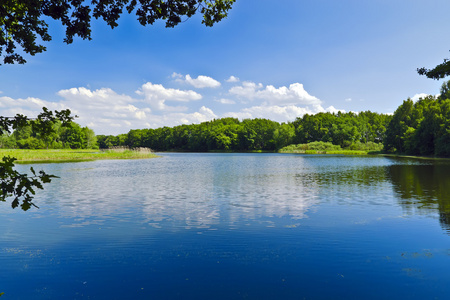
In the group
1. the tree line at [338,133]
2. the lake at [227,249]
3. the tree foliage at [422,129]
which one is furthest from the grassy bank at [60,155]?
the tree line at [338,133]

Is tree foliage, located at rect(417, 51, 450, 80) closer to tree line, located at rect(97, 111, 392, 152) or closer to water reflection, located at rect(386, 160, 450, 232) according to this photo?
water reflection, located at rect(386, 160, 450, 232)

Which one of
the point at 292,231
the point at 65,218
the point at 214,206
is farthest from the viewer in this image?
the point at 214,206

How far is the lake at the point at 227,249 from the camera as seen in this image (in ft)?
23.1

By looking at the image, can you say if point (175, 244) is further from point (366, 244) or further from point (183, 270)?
point (366, 244)

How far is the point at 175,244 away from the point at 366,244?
608cm

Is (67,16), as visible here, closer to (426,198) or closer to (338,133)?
(426,198)

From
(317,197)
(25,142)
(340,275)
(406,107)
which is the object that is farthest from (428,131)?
(25,142)

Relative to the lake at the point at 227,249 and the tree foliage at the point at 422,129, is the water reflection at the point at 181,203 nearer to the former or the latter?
the lake at the point at 227,249

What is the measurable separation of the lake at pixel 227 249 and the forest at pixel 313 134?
66.2 m

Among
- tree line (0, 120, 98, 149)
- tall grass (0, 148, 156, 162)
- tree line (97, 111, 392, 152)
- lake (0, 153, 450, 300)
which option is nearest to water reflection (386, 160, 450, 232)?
lake (0, 153, 450, 300)

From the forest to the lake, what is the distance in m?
66.2

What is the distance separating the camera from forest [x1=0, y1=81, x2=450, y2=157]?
78.2m

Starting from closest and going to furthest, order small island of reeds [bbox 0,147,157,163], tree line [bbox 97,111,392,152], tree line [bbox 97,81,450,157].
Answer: small island of reeds [bbox 0,147,157,163] → tree line [bbox 97,81,450,157] → tree line [bbox 97,111,392,152]

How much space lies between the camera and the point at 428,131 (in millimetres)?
75625
